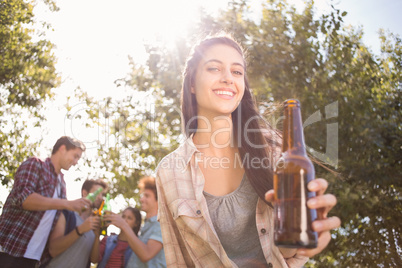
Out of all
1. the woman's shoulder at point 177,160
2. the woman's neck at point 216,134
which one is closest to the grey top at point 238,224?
the woman's shoulder at point 177,160

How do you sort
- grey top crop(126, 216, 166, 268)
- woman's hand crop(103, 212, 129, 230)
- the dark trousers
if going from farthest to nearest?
woman's hand crop(103, 212, 129, 230)
grey top crop(126, 216, 166, 268)
the dark trousers

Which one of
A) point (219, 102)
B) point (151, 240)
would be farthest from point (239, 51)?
point (151, 240)

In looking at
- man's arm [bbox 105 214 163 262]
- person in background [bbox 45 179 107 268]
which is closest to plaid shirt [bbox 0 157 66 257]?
person in background [bbox 45 179 107 268]

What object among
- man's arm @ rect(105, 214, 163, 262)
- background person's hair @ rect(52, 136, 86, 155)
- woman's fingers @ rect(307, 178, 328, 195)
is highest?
background person's hair @ rect(52, 136, 86, 155)

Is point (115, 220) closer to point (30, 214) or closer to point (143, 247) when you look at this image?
point (143, 247)

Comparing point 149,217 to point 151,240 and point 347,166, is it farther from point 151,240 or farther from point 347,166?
point 347,166

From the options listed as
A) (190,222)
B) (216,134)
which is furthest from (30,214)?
(190,222)

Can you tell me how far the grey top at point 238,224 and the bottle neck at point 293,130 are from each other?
64 centimetres

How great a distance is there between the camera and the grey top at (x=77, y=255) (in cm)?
460

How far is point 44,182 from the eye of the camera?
4.64 metres

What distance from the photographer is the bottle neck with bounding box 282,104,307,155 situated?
1719mm

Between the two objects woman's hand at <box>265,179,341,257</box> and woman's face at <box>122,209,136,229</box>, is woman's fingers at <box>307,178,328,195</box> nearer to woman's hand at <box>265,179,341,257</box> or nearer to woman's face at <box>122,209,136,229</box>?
woman's hand at <box>265,179,341,257</box>

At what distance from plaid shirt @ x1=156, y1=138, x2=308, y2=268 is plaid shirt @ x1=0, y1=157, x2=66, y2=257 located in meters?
2.65

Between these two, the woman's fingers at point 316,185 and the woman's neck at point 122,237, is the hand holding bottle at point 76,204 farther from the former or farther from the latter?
the woman's fingers at point 316,185
